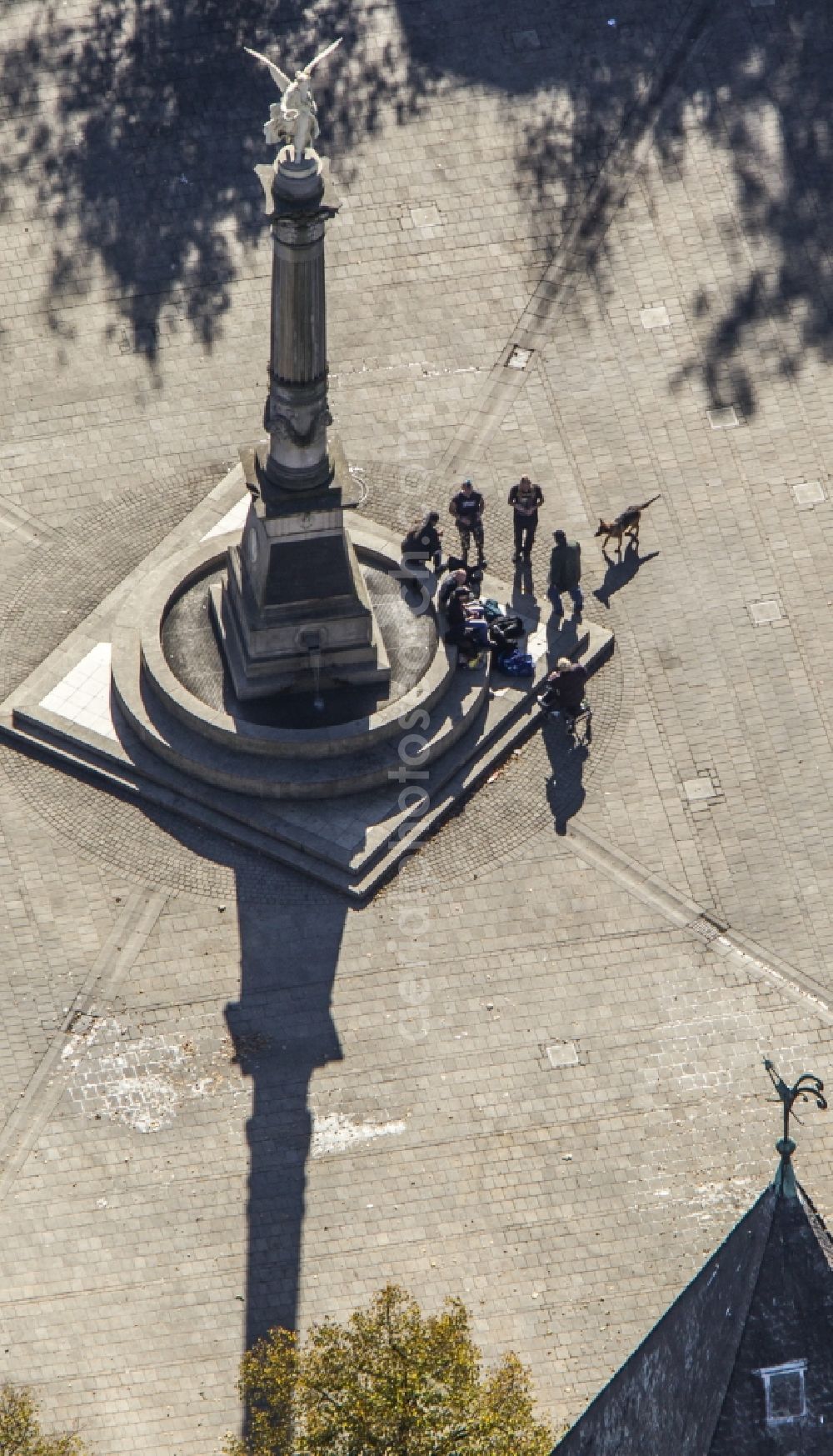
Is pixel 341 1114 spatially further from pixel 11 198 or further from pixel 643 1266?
pixel 11 198

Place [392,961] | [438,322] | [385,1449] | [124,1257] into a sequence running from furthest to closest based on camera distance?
[438,322], [392,961], [124,1257], [385,1449]

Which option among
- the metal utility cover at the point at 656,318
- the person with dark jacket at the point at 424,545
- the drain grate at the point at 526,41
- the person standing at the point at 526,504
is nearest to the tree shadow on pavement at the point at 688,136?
the drain grate at the point at 526,41

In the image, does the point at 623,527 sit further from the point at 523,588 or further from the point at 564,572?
the point at 523,588

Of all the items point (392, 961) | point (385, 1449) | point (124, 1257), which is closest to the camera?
point (385, 1449)

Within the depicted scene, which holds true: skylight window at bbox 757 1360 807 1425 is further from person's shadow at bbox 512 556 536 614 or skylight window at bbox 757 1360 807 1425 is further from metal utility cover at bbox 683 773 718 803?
person's shadow at bbox 512 556 536 614

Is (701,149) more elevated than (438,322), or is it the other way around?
(701,149)

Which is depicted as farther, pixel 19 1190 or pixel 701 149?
pixel 701 149

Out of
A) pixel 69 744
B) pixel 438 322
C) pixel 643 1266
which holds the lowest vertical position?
pixel 643 1266

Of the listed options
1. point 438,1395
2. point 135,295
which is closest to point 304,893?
point 438,1395
